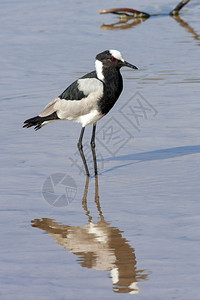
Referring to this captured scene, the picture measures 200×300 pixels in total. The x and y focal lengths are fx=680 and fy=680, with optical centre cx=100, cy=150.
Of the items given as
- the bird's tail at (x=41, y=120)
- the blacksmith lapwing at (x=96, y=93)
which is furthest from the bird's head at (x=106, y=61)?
the bird's tail at (x=41, y=120)

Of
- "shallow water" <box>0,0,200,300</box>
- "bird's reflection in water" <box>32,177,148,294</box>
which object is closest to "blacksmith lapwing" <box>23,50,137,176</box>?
"shallow water" <box>0,0,200,300</box>

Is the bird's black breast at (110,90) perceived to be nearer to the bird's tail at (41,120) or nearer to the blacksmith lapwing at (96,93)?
the blacksmith lapwing at (96,93)

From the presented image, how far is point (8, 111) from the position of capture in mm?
8922

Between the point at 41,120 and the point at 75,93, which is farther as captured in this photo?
the point at 41,120

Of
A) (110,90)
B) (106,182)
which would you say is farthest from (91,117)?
(106,182)

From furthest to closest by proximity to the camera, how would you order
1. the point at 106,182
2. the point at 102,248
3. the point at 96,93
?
the point at 96,93, the point at 106,182, the point at 102,248

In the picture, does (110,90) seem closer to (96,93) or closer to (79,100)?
(96,93)

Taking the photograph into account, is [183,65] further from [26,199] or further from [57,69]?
[26,199]

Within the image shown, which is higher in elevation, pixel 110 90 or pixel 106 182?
pixel 110 90

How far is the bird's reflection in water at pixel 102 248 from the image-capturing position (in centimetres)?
459

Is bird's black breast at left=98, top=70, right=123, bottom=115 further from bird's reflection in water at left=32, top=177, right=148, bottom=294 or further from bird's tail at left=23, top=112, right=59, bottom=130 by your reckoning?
bird's reflection in water at left=32, top=177, right=148, bottom=294

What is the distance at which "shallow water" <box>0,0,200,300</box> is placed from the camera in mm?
4602

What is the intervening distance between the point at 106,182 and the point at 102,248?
1.60 meters

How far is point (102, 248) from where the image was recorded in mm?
5125
